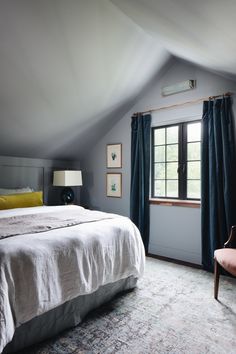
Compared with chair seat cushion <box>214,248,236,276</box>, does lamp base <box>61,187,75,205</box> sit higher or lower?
higher

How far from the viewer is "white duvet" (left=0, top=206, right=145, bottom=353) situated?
5.01 ft

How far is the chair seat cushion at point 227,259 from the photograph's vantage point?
2.12 metres

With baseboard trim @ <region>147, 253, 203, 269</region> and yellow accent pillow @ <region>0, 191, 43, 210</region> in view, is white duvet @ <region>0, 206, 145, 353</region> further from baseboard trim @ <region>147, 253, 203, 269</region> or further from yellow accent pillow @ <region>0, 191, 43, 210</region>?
yellow accent pillow @ <region>0, 191, 43, 210</region>

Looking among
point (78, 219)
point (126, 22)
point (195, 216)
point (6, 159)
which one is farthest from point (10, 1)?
point (195, 216)

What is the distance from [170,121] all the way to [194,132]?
1.28ft

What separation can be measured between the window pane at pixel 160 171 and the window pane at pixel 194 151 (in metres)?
0.47

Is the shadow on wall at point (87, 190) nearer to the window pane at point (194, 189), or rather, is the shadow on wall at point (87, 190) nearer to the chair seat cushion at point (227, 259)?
the window pane at point (194, 189)

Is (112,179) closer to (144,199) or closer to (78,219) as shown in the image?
(144,199)

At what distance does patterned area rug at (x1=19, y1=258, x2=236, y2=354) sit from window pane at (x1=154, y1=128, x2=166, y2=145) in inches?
81.4

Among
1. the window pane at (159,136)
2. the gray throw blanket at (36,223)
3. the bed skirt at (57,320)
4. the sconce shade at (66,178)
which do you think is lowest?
the bed skirt at (57,320)

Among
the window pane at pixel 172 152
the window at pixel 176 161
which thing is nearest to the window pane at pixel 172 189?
the window at pixel 176 161

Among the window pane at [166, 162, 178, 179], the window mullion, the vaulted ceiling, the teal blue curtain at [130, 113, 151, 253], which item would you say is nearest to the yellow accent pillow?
the vaulted ceiling

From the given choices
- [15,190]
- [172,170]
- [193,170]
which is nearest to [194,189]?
[193,170]

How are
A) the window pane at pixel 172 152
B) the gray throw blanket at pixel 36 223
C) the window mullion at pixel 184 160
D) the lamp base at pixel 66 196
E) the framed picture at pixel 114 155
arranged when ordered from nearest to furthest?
the gray throw blanket at pixel 36 223
the window mullion at pixel 184 160
the window pane at pixel 172 152
the framed picture at pixel 114 155
the lamp base at pixel 66 196
